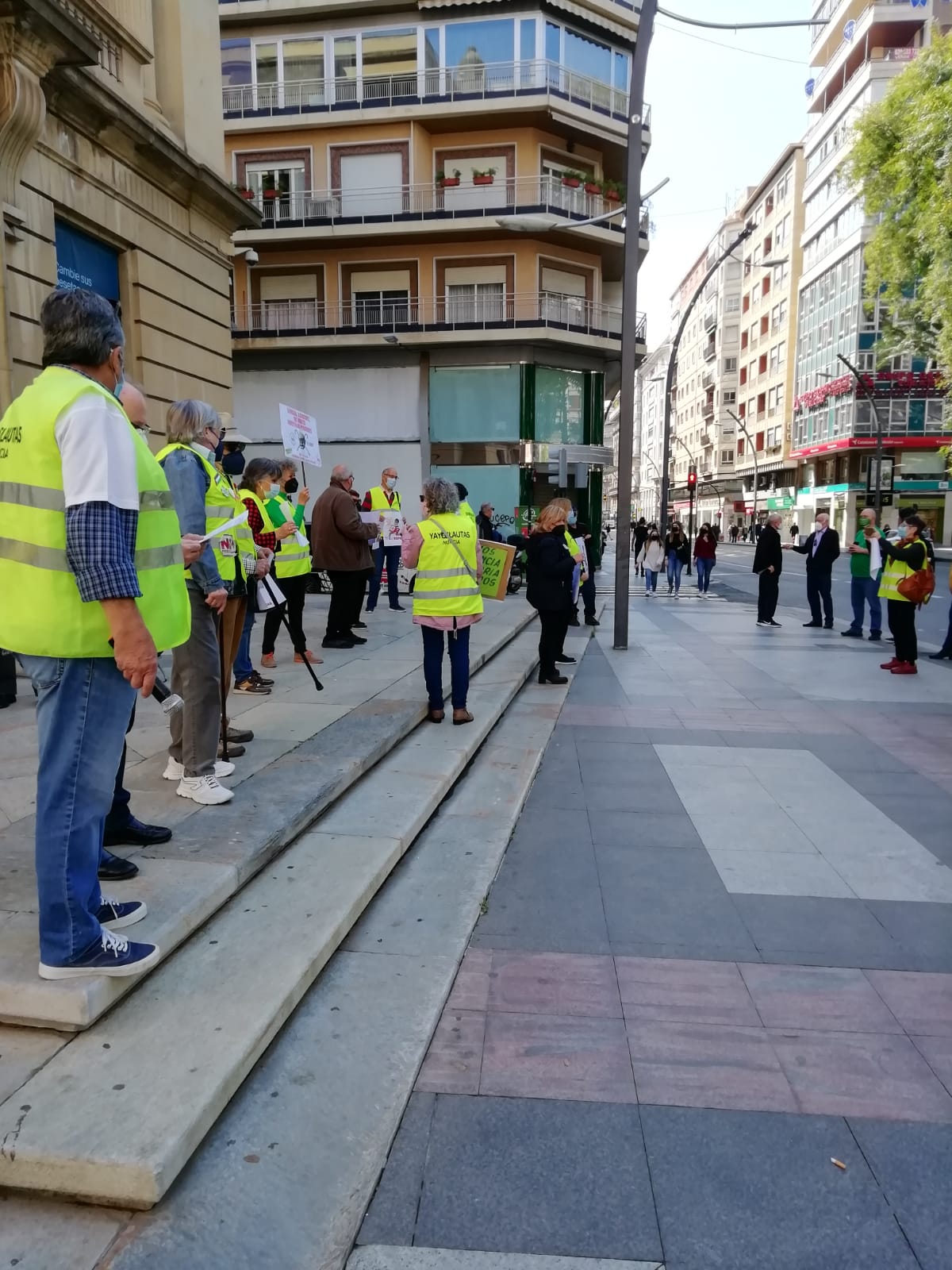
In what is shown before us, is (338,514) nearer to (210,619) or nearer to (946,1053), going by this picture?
(210,619)

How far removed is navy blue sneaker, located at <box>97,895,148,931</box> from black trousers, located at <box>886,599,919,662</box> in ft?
30.1

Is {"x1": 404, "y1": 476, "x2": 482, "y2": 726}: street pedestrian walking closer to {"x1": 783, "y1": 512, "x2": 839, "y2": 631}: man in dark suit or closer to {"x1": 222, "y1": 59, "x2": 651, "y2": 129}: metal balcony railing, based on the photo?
{"x1": 783, "y1": 512, "x2": 839, "y2": 631}: man in dark suit

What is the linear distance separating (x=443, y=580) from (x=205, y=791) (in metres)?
2.63

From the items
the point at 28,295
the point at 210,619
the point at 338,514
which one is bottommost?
the point at 210,619

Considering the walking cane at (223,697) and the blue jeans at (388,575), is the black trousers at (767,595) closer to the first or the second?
the blue jeans at (388,575)

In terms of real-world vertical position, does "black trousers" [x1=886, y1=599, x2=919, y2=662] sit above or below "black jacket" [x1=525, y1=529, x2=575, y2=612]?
below

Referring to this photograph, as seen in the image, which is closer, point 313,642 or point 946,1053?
point 946,1053

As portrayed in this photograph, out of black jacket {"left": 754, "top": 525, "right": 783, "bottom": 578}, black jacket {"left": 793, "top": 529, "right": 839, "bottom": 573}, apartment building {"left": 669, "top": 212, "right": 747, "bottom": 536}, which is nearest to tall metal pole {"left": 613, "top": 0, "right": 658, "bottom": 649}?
black jacket {"left": 754, "top": 525, "right": 783, "bottom": 578}

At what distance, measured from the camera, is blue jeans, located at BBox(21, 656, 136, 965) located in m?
2.45

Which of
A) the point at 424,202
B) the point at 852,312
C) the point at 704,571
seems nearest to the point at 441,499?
the point at 704,571

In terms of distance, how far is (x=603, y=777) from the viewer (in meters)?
5.69

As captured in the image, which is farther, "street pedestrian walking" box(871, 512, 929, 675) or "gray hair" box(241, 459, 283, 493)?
"street pedestrian walking" box(871, 512, 929, 675)

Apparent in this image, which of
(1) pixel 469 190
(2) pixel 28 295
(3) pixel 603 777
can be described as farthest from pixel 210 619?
(1) pixel 469 190

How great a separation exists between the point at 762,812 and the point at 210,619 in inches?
129
